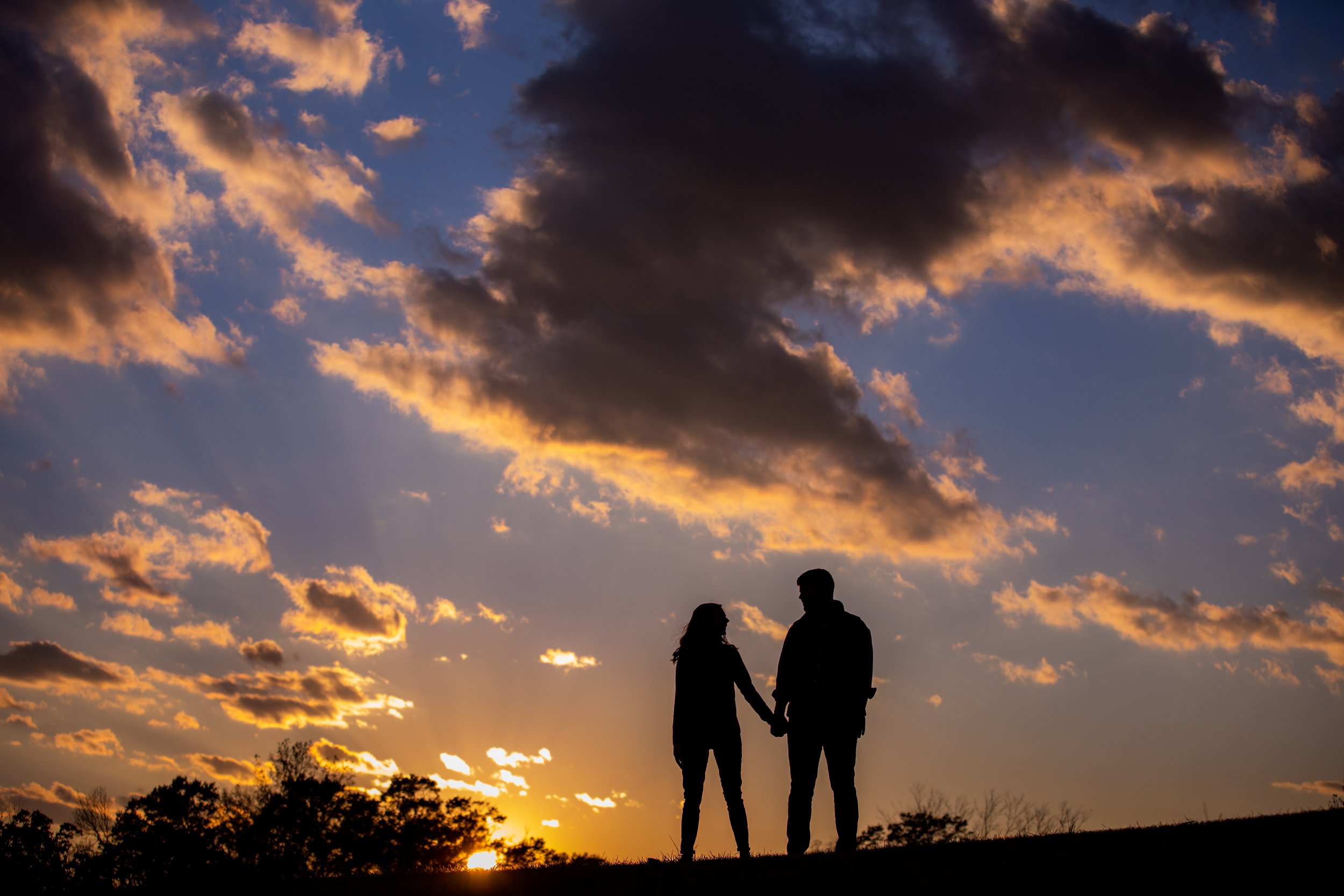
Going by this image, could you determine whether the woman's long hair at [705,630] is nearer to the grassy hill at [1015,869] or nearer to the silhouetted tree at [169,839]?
the grassy hill at [1015,869]

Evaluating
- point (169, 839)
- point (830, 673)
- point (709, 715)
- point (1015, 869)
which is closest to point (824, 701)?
point (830, 673)

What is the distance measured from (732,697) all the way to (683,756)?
0.71 meters

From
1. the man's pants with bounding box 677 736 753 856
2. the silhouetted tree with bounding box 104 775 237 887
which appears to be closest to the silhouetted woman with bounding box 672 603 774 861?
the man's pants with bounding box 677 736 753 856

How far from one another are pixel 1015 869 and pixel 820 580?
2677 mm

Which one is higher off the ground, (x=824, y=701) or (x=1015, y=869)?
(x=824, y=701)

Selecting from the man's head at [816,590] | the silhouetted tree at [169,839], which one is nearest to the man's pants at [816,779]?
the man's head at [816,590]

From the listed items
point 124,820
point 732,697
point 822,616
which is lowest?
point 124,820

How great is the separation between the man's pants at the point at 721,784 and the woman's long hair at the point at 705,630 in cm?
87

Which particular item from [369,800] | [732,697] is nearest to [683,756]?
[732,697]

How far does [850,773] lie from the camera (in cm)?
721

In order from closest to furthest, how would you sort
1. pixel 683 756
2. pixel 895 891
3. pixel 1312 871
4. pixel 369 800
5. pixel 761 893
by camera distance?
pixel 1312 871
pixel 895 891
pixel 761 893
pixel 683 756
pixel 369 800

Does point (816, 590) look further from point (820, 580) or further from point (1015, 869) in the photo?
point (1015, 869)

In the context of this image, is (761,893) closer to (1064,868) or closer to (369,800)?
(1064,868)

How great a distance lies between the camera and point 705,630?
8117 mm
